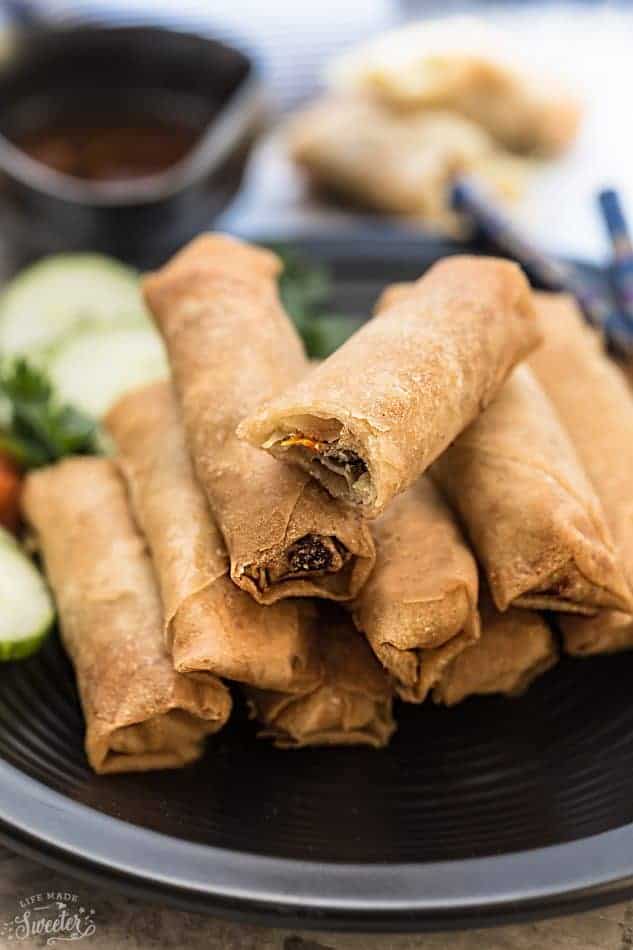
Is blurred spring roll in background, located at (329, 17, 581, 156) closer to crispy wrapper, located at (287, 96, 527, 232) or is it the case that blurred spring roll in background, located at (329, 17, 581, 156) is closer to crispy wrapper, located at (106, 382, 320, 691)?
crispy wrapper, located at (287, 96, 527, 232)

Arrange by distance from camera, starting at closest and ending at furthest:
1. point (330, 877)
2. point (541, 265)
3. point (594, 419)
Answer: point (330, 877) < point (594, 419) < point (541, 265)

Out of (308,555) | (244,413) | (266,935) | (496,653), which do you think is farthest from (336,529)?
(266,935)

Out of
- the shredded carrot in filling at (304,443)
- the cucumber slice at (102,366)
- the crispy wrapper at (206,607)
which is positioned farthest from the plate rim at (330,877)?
the cucumber slice at (102,366)

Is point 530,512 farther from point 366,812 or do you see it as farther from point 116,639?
point 116,639

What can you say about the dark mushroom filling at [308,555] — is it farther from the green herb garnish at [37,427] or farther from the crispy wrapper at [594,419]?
the green herb garnish at [37,427]

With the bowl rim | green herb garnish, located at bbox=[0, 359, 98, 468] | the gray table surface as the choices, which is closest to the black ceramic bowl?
the bowl rim

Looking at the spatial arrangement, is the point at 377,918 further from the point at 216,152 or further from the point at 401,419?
the point at 216,152

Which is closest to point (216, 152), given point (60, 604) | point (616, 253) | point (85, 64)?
point (85, 64)
